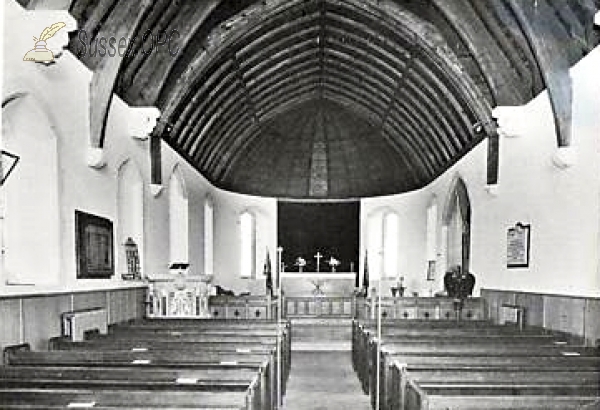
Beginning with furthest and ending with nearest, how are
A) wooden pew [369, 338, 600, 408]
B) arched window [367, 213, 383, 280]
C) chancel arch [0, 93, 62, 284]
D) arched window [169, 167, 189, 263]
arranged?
arched window [367, 213, 383, 280] → arched window [169, 167, 189, 263] → chancel arch [0, 93, 62, 284] → wooden pew [369, 338, 600, 408]

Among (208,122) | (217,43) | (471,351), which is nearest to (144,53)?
(217,43)

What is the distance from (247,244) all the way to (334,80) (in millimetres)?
6572

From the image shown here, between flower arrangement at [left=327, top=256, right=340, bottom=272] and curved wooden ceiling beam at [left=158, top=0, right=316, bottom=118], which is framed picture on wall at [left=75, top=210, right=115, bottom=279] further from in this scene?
flower arrangement at [left=327, top=256, right=340, bottom=272]

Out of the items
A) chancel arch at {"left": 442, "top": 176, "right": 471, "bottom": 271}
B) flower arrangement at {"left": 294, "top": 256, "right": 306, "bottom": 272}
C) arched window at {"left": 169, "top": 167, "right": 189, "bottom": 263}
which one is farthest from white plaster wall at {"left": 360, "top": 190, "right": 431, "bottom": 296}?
arched window at {"left": 169, "top": 167, "right": 189, "bottom": 263}

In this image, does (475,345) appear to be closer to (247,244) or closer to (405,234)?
(405,234)

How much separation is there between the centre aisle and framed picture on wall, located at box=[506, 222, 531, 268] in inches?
132

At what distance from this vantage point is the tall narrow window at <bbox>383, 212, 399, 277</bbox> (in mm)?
20938

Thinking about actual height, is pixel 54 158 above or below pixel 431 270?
below

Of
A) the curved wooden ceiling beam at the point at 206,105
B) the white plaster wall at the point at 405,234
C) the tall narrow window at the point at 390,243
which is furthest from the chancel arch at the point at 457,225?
the curved wooden ceiling beam at the point at 206,105

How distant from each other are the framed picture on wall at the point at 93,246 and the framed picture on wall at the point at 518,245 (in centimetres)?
656

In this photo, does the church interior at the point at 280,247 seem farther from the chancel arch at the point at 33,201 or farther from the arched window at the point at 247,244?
the arched window at the point at 247,244

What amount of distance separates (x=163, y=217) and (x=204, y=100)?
3174mm

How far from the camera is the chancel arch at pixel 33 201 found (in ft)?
23.5

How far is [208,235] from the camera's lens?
19078 mm
